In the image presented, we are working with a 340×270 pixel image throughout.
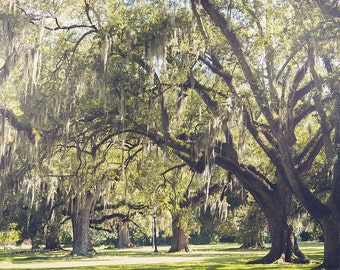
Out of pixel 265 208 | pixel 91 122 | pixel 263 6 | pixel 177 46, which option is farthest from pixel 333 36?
pixel 91 122

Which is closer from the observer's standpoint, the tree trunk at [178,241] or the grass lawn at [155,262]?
the grass lawn at [155,262]

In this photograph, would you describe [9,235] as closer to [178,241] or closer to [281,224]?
[281,224]

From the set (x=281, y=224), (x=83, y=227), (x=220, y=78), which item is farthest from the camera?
(x=83, y=227)

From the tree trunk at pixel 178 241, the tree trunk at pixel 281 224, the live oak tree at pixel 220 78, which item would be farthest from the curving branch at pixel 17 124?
the tree trunk at pixel 178 241

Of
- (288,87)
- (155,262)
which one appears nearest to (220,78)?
(288,87)

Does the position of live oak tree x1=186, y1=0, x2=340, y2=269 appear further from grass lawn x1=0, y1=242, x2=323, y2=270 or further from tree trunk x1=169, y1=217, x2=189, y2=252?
tree trunk x1=169, y1=217, x2=189, y2=252

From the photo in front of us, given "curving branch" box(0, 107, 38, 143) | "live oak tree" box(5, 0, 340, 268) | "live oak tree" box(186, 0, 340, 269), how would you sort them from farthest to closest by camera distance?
"curving branch" box(0, 107, 38, 143) → "live oak tree" box(5, 0, 340, 268) → "live oak tree" box(186, 0, 340, 269)

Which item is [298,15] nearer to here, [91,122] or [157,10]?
[157,10]

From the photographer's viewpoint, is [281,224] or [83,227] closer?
[281,224]

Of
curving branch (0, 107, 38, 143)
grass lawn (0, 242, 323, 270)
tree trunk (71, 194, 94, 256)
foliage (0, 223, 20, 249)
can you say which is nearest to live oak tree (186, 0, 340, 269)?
grass lawn (0, 242, 323, 270)

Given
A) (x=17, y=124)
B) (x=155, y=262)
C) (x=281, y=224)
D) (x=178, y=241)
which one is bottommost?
(x=155, y=262)

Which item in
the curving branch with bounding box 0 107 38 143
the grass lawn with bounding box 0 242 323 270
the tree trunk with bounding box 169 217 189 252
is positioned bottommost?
the grass lawn with bounding box 0 242 323 270

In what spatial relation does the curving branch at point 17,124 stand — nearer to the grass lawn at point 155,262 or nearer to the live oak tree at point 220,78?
the live oak tree at point 220,78

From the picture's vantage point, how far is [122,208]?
3509cm
